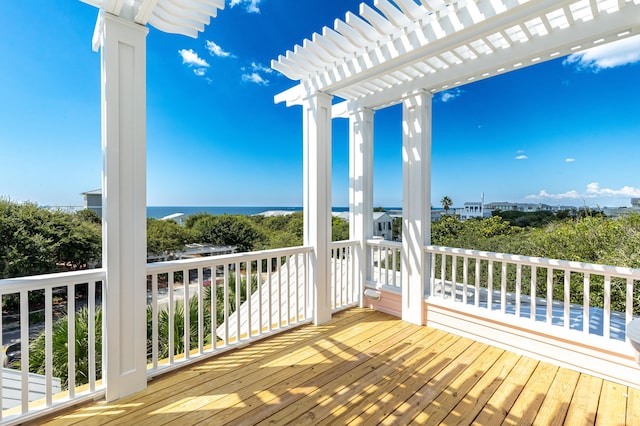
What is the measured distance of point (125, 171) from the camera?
1924mm

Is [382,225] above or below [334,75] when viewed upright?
below

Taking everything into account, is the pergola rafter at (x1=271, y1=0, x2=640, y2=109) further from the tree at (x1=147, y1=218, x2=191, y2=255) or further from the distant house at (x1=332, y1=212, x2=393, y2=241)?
the tree at (x1=147, y1=218, x2=191, y2=255)

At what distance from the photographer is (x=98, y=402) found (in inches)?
75.2

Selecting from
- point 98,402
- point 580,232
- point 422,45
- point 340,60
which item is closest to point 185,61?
point 340,60

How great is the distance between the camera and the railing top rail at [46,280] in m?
1.61

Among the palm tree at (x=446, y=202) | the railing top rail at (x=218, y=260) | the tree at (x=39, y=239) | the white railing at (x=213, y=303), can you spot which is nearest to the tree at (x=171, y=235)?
the tree at (x=39, y=239)

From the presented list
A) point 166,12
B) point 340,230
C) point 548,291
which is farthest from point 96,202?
point 548,291

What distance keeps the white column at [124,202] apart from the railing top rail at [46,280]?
104 mm

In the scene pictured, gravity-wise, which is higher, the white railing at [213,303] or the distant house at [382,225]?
the distant house at [382,225]

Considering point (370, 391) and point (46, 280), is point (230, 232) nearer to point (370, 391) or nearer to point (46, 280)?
point (46, 280)

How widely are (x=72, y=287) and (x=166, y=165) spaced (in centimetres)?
1325

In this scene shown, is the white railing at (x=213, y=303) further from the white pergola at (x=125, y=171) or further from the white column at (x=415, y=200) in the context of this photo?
the white column at (x=415, y=200)

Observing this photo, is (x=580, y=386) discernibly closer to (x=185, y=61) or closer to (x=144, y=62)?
(x=144, y=62)

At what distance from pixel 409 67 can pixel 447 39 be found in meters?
0.72
